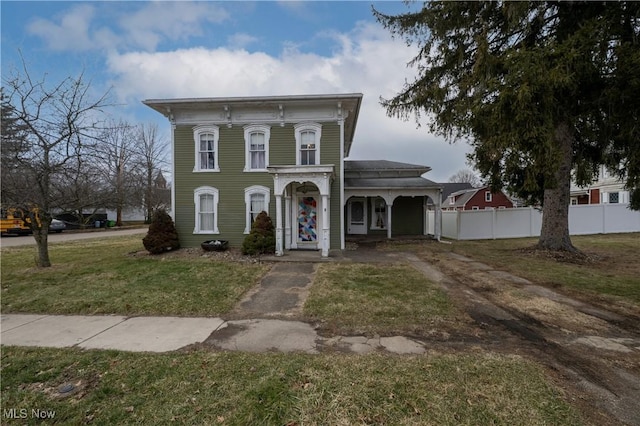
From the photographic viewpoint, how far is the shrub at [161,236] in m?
11.1

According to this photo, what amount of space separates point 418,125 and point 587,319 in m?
9.17

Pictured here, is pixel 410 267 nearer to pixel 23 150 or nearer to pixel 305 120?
pixel 305 120

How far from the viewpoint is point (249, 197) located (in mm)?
12094

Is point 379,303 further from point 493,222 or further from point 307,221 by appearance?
point 493,222

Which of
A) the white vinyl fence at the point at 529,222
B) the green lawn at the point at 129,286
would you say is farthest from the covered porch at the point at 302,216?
the white vinyl fence at the point at 529,222

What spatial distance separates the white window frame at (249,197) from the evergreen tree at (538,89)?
A: 625cm

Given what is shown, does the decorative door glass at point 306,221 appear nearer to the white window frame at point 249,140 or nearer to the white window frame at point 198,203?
the white window frame at point 249,140

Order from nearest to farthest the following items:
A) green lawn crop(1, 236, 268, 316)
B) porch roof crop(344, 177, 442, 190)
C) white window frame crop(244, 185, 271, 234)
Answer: green lawn crop(1, 236, 268, 316), white window frame crop(244, 185, 271, 234), porch roof crop(344, 177, 442, 190)

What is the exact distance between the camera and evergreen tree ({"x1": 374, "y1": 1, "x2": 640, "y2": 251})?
7.70 m

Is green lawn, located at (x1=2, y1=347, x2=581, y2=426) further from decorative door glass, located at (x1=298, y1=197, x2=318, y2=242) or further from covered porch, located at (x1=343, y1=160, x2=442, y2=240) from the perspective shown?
covered porch, located at (x1=343, y1=160, x2=442, y2=240)

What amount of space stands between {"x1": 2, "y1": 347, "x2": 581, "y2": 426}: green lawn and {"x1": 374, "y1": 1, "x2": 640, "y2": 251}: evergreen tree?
759cm

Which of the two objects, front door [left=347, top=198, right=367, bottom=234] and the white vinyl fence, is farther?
front door [left=347, top=198, right=367, bottom=234]

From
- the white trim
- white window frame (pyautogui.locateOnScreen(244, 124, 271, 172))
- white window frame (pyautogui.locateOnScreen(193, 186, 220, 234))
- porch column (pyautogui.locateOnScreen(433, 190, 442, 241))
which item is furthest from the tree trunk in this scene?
white window frame (pyautogui.locateOnScreen(193, 186, 220, 234))

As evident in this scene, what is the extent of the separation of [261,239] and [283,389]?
315 inches
